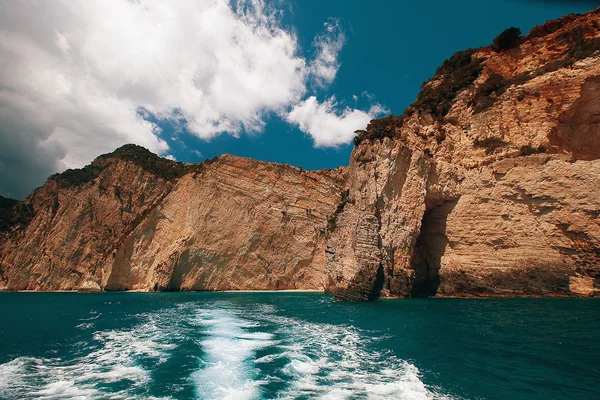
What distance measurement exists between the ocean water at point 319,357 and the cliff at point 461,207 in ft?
23.9

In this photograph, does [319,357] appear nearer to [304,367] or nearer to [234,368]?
[304,367]

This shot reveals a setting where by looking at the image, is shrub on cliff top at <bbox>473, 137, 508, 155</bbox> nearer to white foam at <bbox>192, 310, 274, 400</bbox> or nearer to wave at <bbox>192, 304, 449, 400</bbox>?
wave at <bbox>192, 304, 449, 400</bbox>

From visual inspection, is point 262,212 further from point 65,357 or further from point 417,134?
point 65,357

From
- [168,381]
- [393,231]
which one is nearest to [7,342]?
[168,381]

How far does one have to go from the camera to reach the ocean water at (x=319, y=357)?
7.88 metres

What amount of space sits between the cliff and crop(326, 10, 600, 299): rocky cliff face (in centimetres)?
9

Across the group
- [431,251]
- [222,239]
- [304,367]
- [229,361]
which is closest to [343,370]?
[304,367]

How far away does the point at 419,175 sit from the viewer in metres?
28.6

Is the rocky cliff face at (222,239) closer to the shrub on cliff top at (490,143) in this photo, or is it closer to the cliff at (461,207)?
the cliff at (461,207)

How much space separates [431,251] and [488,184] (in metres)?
7.40

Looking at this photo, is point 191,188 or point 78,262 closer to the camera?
point 191,188

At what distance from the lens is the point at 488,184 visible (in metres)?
26.5

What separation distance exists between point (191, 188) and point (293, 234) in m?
15.9

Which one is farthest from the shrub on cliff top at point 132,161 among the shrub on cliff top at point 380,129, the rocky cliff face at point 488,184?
the rocky cliff face at point 488,184
